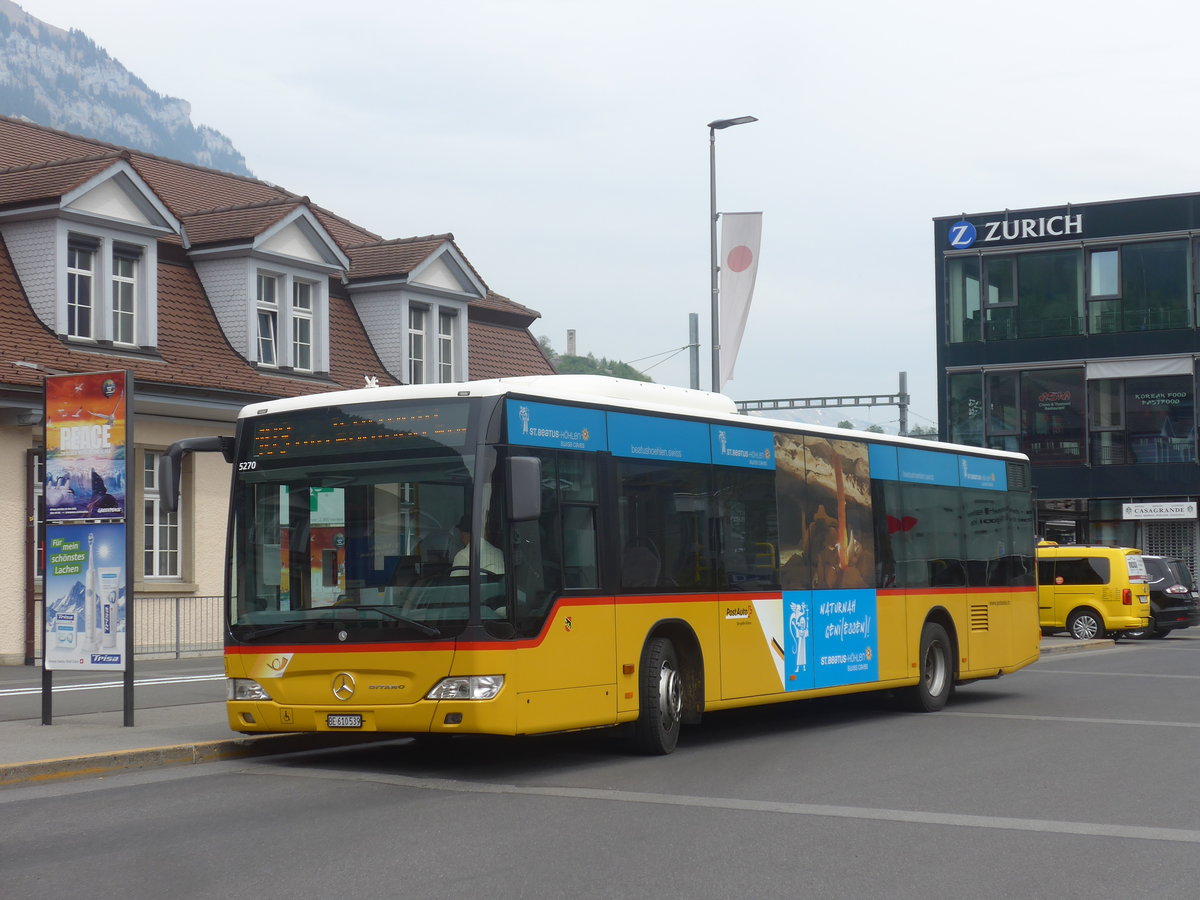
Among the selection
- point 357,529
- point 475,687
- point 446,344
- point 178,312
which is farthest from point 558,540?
point 446,344

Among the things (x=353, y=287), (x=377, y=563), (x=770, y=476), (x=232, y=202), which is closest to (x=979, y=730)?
(x=770, y=476)

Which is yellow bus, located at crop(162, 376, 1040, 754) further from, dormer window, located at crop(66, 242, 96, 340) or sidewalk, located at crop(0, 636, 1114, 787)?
dormer window, located at crop(66, 242, 96, 340)

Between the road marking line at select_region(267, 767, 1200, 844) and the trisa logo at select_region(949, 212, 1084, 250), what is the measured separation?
43978 mm

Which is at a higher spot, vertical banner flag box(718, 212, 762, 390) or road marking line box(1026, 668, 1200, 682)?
vertical banner flag box(718, 212, 762, 390)

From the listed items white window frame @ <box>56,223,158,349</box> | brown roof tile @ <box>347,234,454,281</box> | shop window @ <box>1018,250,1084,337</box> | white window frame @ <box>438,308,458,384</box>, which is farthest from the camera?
shop window @ <box>1018,250,1084,337</box>

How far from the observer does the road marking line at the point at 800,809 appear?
8883mm

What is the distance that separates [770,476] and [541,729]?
420 cm

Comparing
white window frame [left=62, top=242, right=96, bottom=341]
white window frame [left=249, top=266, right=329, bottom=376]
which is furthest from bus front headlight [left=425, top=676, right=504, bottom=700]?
white window frame [left=249, top=266, right=329, bottom=376]

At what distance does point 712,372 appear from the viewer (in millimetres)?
27578

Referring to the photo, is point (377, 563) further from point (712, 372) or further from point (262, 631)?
point (712, 372)

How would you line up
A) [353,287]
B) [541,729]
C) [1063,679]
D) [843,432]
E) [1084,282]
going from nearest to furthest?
1. [541,729]
2. [843,432]
3. [1063,679]
4. [353,287]
5. [1084,282]

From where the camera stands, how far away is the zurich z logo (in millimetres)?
52719

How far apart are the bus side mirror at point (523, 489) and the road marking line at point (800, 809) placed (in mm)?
1834

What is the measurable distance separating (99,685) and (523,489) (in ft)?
33.9
